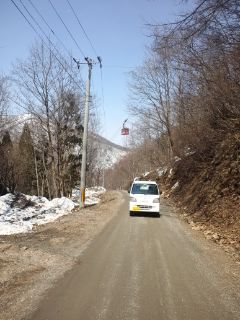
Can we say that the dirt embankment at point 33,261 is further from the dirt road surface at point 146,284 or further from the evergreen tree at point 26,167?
the evergreen tree at point 26,167

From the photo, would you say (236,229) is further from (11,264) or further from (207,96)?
(207,96)

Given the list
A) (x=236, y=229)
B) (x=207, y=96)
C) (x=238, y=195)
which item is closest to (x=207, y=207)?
(x=238, y=195)

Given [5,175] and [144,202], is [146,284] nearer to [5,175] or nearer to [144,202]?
[144,202]

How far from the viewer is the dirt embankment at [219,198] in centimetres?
1450

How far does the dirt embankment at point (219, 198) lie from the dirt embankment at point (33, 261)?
447cm

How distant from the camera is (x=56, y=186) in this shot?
4112cm

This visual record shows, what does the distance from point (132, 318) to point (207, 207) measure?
1423cm

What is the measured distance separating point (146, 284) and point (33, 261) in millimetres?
3129

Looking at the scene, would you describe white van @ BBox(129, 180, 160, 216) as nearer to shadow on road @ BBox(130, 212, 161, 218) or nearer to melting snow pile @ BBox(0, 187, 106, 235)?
shadow on road @ BBox(130, 212, 161, 218)

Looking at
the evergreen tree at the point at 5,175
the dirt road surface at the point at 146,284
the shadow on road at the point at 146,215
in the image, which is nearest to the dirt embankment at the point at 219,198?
the shadow on road at the point at 146,215

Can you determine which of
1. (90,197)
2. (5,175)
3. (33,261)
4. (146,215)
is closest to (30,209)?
(146,215)

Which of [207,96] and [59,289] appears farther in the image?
[207,96]

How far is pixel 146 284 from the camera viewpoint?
307 inches

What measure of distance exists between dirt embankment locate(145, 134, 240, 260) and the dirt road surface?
163cm
